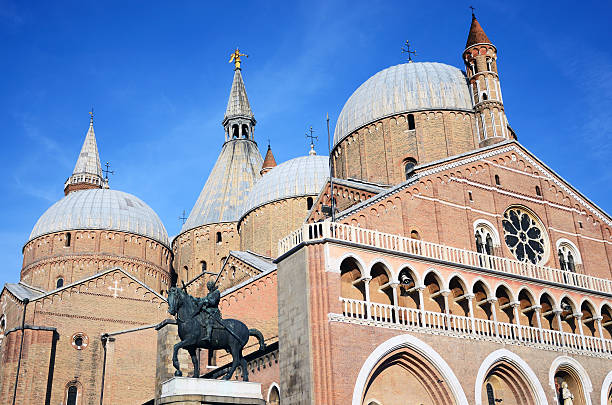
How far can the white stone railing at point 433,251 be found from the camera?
73.0ft

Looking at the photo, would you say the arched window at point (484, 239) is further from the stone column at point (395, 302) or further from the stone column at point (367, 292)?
the stone column at point (367, 292)

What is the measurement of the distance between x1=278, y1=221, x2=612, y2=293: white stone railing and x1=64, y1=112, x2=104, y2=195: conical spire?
34.8 meters

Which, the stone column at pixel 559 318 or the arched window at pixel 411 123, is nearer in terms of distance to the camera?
the stone column at pixel 559 318

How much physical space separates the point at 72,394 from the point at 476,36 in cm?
2760

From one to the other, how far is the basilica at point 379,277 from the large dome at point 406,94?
0.11 m

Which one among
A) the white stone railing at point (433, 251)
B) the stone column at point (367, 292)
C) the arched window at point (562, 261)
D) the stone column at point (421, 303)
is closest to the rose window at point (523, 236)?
the arched window at point (562, 261)

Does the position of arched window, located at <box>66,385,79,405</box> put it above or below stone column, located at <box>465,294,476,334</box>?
below

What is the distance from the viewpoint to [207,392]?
1477cm

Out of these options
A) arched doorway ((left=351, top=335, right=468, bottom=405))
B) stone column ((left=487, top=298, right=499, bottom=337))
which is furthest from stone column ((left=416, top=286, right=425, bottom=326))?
stone column ((left=487, top=298, right=499, bottom=337))

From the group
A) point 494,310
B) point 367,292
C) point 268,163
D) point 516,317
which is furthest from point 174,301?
point 268,163

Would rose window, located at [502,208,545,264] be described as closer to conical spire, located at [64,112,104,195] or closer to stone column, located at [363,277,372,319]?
stone column, located at [363,277,372,319]

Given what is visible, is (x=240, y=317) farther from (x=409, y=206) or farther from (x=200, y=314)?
(x=200, y=314)

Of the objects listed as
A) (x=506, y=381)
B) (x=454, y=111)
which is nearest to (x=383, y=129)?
(x=454, y=111)

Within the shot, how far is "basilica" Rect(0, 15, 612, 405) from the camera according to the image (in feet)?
72.5
